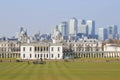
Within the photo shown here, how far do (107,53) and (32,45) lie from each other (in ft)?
79.1

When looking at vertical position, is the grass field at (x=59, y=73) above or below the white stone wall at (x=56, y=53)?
below

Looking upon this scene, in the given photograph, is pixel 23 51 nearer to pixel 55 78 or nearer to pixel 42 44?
pixel 42 44

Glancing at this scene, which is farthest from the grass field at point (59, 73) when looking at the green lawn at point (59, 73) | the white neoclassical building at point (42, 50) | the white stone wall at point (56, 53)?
the white neoclassical building at point (42, 50)

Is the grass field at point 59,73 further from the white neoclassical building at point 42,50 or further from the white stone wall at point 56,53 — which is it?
the white neoclassical building at point 42,50

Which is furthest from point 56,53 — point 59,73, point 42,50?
point 59,73

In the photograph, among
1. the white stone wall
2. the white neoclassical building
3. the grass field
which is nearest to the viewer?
→ the grass field

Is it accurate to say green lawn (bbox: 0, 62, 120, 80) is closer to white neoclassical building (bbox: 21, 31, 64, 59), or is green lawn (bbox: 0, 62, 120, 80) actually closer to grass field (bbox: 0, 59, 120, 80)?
grass field (bbox: 0, 59, 120, 80)

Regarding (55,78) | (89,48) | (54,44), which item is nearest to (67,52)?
(54,44)

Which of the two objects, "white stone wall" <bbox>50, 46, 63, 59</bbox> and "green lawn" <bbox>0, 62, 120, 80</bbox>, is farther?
"white stone wall" <bbox>50, 46, 63, 59</bbox>

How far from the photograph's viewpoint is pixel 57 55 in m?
137

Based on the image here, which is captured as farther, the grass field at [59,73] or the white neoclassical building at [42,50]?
the white neoclassical building at [42,50]

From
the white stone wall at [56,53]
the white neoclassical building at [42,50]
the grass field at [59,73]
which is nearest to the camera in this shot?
the grass field at [59,73]

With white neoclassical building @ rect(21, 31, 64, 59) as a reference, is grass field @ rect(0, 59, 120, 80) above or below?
below

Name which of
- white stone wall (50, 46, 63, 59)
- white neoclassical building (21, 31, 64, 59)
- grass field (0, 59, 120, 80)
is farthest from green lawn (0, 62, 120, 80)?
white neoclassical building (21, 31, 64, 59)
